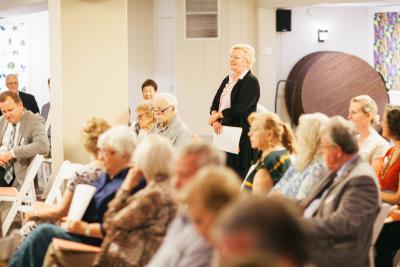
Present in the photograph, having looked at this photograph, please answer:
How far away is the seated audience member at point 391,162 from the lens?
16.1ft

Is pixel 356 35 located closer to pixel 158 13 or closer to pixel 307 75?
pixel 307 75

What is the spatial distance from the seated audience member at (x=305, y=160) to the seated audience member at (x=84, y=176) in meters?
1.10

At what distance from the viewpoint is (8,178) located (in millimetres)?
6711

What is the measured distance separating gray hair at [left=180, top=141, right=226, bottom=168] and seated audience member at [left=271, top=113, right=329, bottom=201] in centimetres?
102

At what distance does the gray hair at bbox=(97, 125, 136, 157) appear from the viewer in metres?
4.31

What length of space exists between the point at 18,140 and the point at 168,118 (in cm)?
140

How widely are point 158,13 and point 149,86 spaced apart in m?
2.92

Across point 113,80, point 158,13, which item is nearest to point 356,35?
point 158,13

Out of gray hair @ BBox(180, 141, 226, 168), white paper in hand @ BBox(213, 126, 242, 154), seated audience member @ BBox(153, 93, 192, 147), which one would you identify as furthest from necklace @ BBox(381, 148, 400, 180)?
gray hair @ BBox(180, 141, 226, 168)

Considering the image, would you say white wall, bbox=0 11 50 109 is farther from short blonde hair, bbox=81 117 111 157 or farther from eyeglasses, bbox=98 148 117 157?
eyeglasses, bbox=98 148 117 157

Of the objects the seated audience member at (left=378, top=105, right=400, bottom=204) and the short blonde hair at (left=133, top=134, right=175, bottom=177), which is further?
the seated audience member at (left=378, top=105, right=400, bottom=204)

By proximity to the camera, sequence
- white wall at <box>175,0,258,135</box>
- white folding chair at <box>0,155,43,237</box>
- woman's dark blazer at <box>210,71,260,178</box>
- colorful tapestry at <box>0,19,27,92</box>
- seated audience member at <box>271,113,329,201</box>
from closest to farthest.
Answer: seated audience member at <box>271,113,329,201</box>
woman's dark blazer at <box>210,71,260,178</box>
white folding chair at <box>0,155,43,237</box>
white wall at <box>175,0,258,135</box>
colorful tapestry at <box>0,19,27,92</box>

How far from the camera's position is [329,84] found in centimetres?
1140

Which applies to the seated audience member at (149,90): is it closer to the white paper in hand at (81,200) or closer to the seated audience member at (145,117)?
the seated audience member at (145,117)
